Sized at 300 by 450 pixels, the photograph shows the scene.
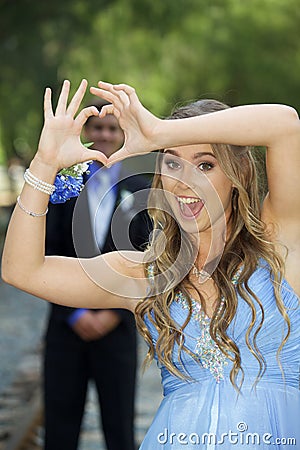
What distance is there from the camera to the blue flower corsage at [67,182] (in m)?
3.22

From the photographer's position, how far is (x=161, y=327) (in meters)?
3.27

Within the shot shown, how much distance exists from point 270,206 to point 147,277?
49 cm

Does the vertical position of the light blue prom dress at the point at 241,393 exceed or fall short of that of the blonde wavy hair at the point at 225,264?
it falls short

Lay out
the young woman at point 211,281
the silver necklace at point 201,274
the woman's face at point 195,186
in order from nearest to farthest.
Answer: the young woman at point 211,281 < the woman's face at point 195,186 < the silver necklace at point 201,274

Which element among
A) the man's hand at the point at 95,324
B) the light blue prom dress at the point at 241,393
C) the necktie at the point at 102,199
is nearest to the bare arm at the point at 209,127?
the light blue prom dress at the point at 241,393

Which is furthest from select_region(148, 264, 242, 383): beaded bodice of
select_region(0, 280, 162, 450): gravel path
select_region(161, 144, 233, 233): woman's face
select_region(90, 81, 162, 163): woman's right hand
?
select_region(0, 280, 162, 450): gravel path

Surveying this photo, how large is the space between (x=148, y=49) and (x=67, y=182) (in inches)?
1141

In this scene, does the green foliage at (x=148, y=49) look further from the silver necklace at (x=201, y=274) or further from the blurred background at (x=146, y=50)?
the silver necklace at (x=201, y=274)

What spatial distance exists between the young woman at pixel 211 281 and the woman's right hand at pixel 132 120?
0.10 ft

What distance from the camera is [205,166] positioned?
3258 millimetres

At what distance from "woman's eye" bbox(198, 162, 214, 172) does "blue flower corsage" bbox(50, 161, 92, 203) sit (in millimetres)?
376

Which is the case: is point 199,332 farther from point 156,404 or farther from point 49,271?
point 156,404

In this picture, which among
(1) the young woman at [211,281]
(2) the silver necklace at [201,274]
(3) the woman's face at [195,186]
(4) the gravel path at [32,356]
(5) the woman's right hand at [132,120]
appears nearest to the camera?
(5) the woman's right hand at [132,120]

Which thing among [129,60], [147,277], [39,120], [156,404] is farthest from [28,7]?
[147,277]
